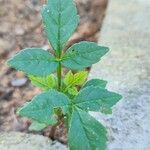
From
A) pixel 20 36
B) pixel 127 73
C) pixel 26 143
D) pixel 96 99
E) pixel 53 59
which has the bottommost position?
pixel 26 143

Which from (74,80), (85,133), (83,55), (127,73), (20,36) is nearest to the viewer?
(85,133)

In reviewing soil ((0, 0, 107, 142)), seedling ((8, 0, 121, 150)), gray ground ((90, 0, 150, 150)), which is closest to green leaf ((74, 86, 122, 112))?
seedling ((8, 0, 121, 150))

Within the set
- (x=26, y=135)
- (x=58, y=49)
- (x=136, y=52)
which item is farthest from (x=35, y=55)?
(x=136, y=52)

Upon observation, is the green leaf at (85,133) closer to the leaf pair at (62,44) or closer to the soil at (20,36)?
the leaf pair at (62,44)

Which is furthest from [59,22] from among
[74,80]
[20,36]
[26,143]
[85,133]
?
[20,36]

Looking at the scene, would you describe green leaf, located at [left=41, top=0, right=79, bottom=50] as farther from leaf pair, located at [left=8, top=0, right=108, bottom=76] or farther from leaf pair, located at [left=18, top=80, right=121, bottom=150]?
leaf pair, located at [left=18, top=80, right=121, bottom=150]

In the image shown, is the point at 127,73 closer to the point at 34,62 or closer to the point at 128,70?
the point at 128,70
